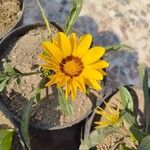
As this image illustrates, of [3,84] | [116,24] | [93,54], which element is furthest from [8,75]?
[116,24]

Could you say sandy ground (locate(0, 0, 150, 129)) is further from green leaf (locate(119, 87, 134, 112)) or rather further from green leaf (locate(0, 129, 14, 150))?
green leaf (locate(0, 129, 14, 150))

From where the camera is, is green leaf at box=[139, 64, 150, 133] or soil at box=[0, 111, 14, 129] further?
soil at box=[0, 111, 14, 129]

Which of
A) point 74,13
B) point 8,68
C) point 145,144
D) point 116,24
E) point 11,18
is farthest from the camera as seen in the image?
point 116,24

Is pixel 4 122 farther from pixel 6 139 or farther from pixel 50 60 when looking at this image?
pixel 50 60

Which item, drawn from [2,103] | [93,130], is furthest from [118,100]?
[2,103]

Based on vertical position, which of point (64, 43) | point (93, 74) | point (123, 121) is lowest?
point (123, 121)

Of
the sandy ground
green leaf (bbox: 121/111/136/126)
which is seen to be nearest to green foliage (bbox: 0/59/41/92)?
green leaf (bbox: 121/111/136/126)
